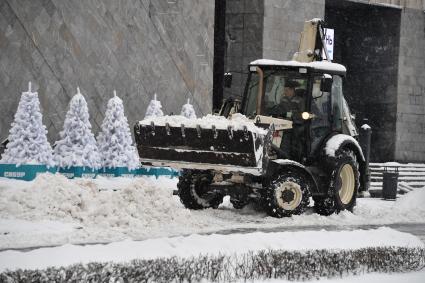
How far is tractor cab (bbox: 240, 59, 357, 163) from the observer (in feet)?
49.2

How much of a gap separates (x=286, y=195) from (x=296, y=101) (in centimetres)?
190

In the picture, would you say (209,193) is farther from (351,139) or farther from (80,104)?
(80,104)

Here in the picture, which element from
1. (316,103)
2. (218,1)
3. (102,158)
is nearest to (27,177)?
(102,158)

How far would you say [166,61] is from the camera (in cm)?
2867

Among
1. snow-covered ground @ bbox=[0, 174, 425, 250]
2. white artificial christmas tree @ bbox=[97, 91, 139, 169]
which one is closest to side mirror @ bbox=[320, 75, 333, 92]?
snow-covered ground @ bbox=[0, 174, 425, 250]

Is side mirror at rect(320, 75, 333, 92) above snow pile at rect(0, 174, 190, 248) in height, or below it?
above

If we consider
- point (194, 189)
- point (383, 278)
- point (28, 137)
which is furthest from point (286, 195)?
point (28, 137)

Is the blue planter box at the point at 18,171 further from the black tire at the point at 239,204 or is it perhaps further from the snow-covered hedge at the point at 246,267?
the snow-covered hedge at the point at 246,267

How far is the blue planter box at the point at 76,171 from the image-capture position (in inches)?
923

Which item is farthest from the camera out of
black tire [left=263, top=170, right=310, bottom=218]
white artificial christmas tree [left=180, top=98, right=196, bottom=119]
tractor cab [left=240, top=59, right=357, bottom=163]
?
white artificial christmas tree [left=180, top=98, right=196, bottom=119]

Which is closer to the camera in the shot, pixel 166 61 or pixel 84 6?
pixel 84 6

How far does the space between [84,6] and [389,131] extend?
17040 millimetres

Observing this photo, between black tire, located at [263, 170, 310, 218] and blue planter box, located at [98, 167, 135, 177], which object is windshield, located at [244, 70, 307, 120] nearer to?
black tire, located at [263, 170, 310, 218]

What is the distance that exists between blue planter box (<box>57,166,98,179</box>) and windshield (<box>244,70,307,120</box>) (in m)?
9.63
